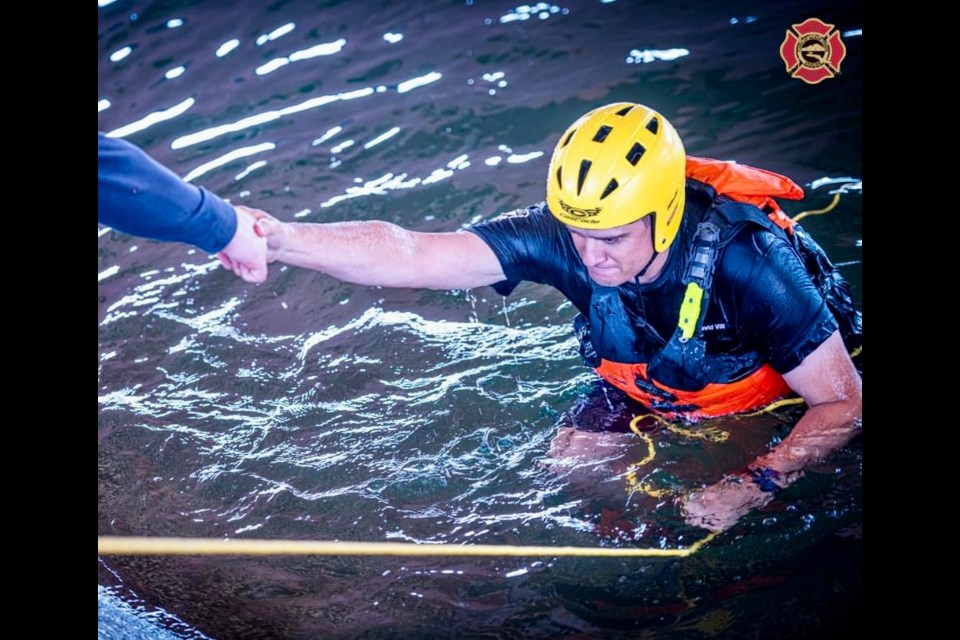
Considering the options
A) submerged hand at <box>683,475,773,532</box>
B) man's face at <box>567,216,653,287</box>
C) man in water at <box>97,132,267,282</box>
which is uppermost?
man in water at <box>97,132,267,282</box>

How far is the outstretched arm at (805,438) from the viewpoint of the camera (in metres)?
2.63

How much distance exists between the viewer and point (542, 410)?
362 cm

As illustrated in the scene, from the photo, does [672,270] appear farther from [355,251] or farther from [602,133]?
[355,251]

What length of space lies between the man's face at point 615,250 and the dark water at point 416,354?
81 cm

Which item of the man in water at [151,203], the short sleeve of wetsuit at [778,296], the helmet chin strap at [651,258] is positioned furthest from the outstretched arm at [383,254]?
the short sleeve of wetsuit at [778,296]

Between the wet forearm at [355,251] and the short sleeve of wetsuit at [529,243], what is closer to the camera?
the wet forearm at [355,251]

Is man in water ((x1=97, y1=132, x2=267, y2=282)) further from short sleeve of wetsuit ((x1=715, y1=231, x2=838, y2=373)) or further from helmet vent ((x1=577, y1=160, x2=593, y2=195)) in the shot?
short sleeve of wetsuit ((x1=715, y1=231, x2=838, y2=373))

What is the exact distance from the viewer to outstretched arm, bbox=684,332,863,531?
263 cm

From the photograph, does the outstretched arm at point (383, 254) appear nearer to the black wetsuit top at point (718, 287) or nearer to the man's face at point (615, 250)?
the black wetsuit top at point (718, 287)

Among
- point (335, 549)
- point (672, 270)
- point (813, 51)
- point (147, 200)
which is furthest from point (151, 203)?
point (813, 51)

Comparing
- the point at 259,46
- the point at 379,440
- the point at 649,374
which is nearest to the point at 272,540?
the point at 379,440

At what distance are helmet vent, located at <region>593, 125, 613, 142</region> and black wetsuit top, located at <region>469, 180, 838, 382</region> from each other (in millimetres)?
409

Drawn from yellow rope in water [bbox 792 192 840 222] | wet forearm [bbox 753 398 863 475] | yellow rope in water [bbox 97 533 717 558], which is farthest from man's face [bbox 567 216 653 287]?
yellow rope in water [bbox 792 192 840 222]

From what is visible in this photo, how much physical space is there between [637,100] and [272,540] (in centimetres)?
404
